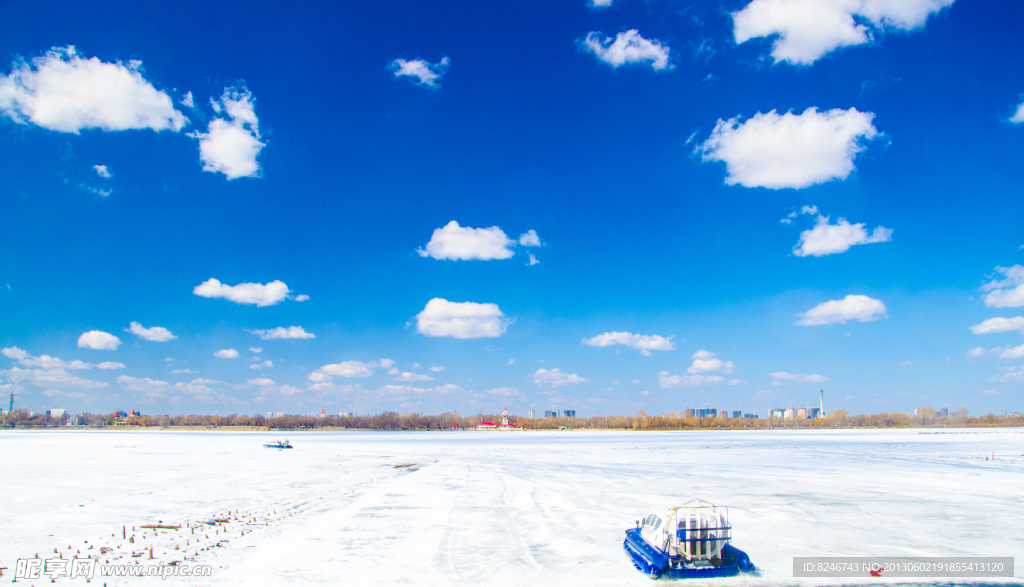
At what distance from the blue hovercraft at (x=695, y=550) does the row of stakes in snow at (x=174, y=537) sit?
13.0m

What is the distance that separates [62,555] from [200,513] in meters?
6.29

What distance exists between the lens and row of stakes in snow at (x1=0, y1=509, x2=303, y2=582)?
611 inches

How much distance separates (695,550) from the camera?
541 inches

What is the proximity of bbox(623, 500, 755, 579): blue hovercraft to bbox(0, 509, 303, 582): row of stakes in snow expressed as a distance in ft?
42.5

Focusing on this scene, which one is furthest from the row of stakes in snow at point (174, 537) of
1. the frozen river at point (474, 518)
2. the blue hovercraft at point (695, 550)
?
the blue hovercraft at point (695, 550)

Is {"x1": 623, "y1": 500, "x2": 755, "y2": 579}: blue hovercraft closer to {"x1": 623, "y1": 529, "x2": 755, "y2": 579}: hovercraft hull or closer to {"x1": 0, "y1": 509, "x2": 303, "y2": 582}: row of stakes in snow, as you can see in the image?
{"x1": 623, "y1": 529, "x2": 755, "y2": 579}: hovercraft hull

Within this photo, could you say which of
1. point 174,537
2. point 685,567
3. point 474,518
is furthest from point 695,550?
point 174,537

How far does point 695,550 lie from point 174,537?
16451 millimetres

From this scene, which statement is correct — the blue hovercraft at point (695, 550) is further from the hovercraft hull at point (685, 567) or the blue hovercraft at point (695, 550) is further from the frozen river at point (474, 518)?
the frozen river at point (474, 518)

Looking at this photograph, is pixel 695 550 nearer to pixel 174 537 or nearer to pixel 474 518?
pixel 474 518

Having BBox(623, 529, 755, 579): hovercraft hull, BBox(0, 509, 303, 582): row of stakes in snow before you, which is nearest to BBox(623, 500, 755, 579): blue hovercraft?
BBox(623, 529, 755, 579): hovercraft hull

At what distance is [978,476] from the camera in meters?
34.6

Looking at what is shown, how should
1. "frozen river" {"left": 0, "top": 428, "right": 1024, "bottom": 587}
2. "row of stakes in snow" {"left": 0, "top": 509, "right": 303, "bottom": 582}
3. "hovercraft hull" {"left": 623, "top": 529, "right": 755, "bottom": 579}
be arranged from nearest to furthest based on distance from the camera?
"hovercraft hull" {"left": 623, "top": 529, "right": 755, "bottom": 579}
"frozen river" {"left": 0, "top": 428, "right": 1024, "bottom": 587}
"row of stakes in snow" {"left": 0, "top": 509, "right": 303, "bottom": 582}

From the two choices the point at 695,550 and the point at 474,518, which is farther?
the point at 474,518
